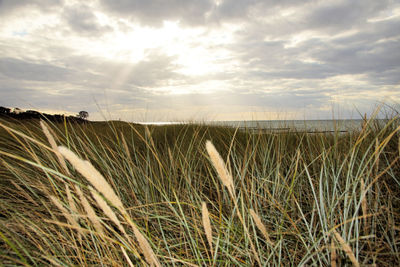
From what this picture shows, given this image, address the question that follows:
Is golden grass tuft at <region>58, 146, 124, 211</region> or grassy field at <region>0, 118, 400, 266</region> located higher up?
golden grass tuft at <region>58, 146, 124, 211</region>

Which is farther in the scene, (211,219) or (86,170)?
(211,219)

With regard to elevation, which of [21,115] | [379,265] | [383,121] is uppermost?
[21,115]

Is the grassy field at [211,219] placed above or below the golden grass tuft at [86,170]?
below

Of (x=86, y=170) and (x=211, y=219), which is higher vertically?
(x=86, y=170)

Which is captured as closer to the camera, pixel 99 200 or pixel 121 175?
pixel 99 200

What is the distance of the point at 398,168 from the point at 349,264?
147 centimetres

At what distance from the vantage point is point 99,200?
72cm

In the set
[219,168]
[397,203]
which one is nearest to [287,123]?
[397,203]

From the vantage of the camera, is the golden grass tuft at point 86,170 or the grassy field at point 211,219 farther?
the grassy field at point 211,219

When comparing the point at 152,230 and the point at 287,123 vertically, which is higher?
the point at 287,123

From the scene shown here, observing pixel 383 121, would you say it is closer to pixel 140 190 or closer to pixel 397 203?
pixel 397 203

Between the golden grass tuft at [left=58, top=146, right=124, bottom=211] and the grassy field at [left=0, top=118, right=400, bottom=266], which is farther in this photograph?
the grassy field at [left=0, top=118, right=400, bottom=266]

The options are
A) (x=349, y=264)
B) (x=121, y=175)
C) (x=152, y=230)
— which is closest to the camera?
(x=349, y=264)

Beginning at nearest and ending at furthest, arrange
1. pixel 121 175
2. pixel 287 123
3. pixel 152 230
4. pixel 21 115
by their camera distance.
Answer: pixel 152 230 → pixel 121 175 → pixel 287 123 → pixel 21 115
